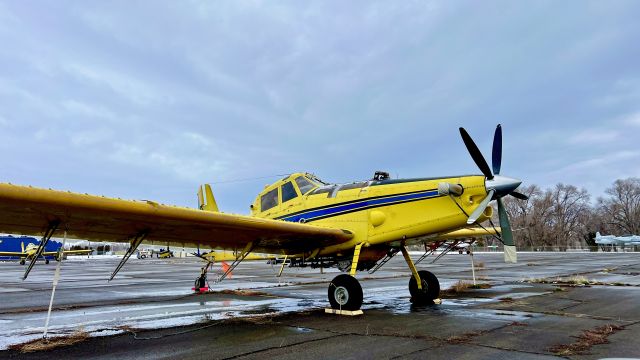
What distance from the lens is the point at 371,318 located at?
345 inches

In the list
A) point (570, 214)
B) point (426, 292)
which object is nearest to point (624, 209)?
point (570, 214)

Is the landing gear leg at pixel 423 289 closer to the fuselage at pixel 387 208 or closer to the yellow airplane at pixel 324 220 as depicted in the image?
the yellow airplane at pixel 324 220

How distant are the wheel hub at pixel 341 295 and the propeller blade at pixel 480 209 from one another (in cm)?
302

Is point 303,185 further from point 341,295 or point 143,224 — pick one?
point 143,224

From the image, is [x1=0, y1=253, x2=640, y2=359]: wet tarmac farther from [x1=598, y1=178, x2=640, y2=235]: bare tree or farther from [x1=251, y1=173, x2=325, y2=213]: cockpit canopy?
[x1=598, y1=178, x2=640, y2=235]: bare tree

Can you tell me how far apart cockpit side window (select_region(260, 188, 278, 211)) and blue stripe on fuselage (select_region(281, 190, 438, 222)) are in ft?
3.58

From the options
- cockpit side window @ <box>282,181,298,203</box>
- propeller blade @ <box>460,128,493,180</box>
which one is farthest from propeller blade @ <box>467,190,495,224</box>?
cockpit side window @ <box>282,181,298,203</box>

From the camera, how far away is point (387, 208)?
9.90 metres

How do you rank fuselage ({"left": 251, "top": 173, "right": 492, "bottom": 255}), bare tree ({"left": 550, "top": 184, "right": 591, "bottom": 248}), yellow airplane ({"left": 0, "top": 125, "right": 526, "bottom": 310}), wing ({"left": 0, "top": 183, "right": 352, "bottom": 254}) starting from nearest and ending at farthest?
wing ({"left": 0, "top": 183, "right": 352, "bottom": 254}), yellow airplane ({"left": 0, "top": 125, "right": 526, "bottom": 310}), fuselage ({"left": 251, "top": 173, "right": 492, "bottom": 255}), bare tree ({"left": 550, "top": 184, "right": 591, "bottom": 248})

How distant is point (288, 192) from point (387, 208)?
3330 millimetres

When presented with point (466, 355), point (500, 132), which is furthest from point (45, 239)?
point (500, 132)

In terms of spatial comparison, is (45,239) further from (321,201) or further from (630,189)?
(630,189)

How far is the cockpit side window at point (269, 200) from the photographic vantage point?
41.1 ft

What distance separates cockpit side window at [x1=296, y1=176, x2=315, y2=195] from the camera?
38.7ft
